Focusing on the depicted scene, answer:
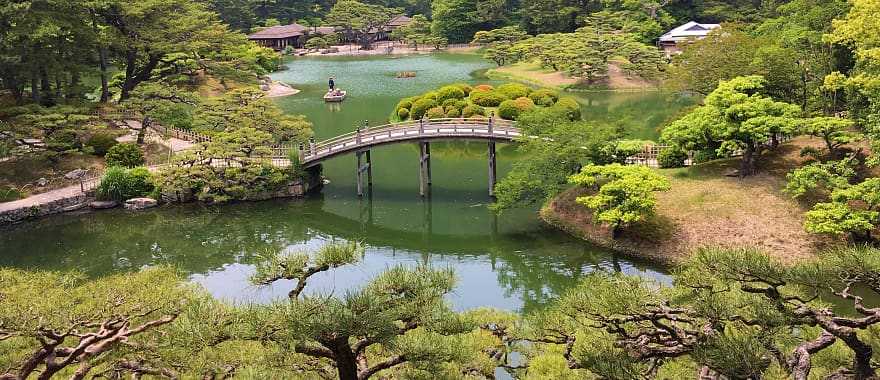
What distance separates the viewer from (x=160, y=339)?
32.2 feet

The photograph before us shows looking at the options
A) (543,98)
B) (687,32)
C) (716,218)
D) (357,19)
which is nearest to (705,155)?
(716,218)

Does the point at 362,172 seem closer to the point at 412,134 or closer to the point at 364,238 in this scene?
the point at 412,134

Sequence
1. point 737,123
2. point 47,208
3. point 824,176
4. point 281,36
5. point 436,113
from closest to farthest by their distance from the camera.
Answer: point 824,176
point 737,123
point 47,208
point 436,113
point 281,36

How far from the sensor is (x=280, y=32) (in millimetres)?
77375

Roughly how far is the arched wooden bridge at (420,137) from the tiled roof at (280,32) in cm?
5153

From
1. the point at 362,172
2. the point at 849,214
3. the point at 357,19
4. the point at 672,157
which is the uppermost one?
the point at 357,19

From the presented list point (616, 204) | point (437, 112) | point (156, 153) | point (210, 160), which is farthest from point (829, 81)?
point (156, 153)

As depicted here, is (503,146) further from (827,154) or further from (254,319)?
(254,319)

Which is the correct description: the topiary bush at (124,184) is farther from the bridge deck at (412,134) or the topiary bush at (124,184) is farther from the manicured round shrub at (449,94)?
the manicured round shrub at (449,94)

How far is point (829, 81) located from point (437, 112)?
60.9ft

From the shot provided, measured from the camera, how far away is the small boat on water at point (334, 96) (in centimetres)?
4772

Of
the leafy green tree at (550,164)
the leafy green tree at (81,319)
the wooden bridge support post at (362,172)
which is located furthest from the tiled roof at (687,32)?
the leafy green tree at (81,319)

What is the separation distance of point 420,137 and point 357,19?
56.0m

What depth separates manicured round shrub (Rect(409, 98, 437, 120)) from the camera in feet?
122
